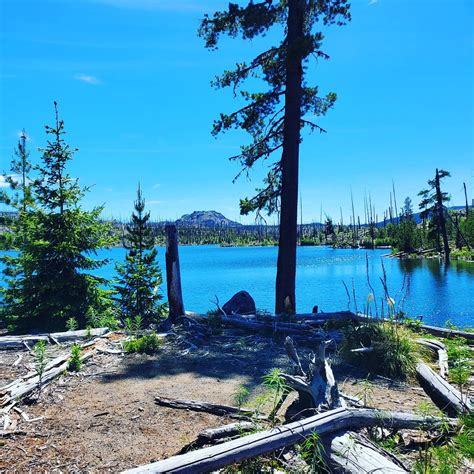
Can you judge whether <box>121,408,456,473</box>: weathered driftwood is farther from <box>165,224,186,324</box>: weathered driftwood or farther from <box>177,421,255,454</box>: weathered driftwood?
<box>165,224,186,324</box>: weathered driftwood

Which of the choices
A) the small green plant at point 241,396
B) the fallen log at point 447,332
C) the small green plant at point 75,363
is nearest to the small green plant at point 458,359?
the fallen log at point 447,332

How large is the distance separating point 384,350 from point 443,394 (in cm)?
176

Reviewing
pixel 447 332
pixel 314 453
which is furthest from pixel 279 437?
pixel 447 332

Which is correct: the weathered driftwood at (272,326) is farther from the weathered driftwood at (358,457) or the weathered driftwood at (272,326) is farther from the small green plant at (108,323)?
the weathered driftwood at (358,457)

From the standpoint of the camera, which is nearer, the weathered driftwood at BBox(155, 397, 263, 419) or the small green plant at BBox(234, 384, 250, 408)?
the small green plant at BBox(234, 384, 250, 408)

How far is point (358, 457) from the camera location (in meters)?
3.03

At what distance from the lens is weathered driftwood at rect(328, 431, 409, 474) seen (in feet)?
9.41

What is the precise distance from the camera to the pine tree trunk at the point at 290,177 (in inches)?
453

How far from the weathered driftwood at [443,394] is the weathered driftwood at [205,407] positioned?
2.22 m

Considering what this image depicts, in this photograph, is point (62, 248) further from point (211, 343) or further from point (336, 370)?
point (336, 370)

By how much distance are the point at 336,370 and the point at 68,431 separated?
4.01 m

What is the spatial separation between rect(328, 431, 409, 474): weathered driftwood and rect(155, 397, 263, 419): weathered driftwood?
136cm

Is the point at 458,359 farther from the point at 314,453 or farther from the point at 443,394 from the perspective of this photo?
the point at 314,453

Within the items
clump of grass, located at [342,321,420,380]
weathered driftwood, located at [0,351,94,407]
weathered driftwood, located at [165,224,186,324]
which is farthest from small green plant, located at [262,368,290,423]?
weathered driftwood, located at [165,224,186,324]
